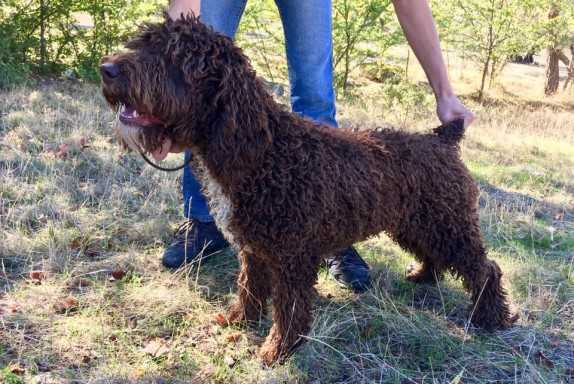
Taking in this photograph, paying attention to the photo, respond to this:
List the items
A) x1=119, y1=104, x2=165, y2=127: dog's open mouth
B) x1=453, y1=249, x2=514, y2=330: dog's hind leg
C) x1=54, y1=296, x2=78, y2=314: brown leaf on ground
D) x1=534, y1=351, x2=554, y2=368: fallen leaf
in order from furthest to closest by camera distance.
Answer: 1. x1=453, y1=249, x2=514, y2=330: dog's hind leg
2. x1=54, y1=296, x2=78, y2=314: brown leaf on ground
3. x1=534, y1=351, x2=554, y2=368: fallen leaf
4. x1=119, y1=104, x2=165, y2=127: dog's open mouth

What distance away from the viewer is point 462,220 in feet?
11.7

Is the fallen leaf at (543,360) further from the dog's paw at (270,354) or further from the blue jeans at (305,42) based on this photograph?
the blue jeans at (305,42)

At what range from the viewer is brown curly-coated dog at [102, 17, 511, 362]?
2631 mm

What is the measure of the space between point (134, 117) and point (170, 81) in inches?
10.0

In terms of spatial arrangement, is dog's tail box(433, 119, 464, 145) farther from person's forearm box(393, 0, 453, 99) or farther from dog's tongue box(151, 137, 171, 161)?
dog's tongue box(151, 137, 171, 161)

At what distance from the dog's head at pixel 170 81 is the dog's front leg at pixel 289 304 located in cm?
93

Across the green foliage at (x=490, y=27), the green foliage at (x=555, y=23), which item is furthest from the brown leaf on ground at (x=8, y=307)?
the green foliage at (x=555, y=23)

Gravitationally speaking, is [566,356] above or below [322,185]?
below

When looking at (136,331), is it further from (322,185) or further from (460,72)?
(460,72)

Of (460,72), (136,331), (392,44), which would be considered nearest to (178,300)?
(136,331)

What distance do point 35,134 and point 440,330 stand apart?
4.97 m

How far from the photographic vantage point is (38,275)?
3.70 metres

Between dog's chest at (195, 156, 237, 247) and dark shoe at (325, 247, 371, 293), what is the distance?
116 centimetres

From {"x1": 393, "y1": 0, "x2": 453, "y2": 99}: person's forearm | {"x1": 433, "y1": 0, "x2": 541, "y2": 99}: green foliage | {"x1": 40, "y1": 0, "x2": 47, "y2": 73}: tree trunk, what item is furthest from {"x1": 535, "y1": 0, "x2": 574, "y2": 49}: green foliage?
{"x1": 393, "y1": 0, "x2": 453, "y2": 99}: person's forearm
